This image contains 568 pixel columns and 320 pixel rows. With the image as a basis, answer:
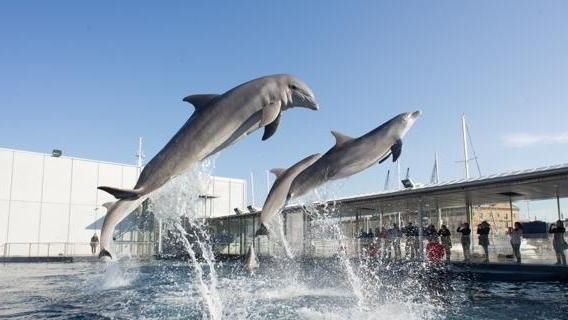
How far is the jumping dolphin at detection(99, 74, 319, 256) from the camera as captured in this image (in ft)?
19.6

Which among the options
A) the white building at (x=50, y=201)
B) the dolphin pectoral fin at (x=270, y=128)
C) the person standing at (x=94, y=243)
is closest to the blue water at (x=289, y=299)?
the dolphin pectoral fin at (x=270, y=128)

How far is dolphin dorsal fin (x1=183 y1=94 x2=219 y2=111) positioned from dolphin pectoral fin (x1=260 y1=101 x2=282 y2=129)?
66 centimetres

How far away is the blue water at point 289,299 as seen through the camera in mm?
9477

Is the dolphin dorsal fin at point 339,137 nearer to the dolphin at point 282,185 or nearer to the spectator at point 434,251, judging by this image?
the dolphin at point 282,185

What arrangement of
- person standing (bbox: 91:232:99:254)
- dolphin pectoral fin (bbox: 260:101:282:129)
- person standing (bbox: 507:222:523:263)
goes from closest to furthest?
dolphin pectoral fin (bbox: 260:101:282:129) < person standing (bbox: 507:222:523:263) < person standing (bbox: 91:232:99:254)

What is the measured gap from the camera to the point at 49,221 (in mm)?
37031

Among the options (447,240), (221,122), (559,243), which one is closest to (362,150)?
(221,122)

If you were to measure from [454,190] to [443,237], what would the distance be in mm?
1934

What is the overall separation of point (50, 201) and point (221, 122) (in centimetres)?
3529

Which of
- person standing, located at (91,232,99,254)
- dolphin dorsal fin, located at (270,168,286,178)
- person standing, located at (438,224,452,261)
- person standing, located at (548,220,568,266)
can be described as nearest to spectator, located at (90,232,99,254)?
person standing, located at (91,232,99,254)

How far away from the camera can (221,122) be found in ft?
19.5

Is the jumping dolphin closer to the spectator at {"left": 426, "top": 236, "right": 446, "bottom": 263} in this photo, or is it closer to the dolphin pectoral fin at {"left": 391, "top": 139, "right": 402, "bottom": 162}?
the dolphin pectoral fin at {"left": 391, "top": 139, "right": 402, "bottom": 162}

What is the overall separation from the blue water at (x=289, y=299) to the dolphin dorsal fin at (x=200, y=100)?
4.09 meters

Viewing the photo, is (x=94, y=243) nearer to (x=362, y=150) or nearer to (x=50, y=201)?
(x=50, y=201)
